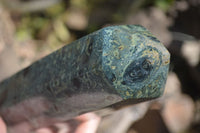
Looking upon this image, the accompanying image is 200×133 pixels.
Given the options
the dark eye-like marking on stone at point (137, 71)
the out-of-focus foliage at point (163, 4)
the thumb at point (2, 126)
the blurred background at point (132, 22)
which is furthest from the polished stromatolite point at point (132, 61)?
the out-of-focus foliage at point (163, 4)

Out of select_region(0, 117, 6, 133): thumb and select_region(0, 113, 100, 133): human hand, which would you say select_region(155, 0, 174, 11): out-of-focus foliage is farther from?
select_region(0, 117, 6, 133): thumb

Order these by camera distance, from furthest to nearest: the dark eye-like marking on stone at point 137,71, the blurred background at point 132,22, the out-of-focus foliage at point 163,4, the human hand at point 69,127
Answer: the out-of-focus foliage at point 163,4 < the blurred background at point 132,22 < the human hand at point 69,127 < the dark eye-like marking on stone at point 137,71

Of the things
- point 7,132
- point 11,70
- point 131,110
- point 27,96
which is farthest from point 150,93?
point 11,70

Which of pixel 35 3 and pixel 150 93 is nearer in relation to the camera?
pixel 150 93

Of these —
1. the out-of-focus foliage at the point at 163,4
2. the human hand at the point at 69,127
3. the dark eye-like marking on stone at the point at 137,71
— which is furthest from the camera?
the out-of-focus foliage at the point at 163,4

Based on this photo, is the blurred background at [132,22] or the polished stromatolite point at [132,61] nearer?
the polished stromatolite point at [132,61]

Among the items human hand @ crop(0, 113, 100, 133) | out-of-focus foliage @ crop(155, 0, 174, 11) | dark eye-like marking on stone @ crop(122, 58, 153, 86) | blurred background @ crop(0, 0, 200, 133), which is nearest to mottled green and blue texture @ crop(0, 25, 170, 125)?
dark eye-like marking on stone @ crop(122, 58, 153, 86)

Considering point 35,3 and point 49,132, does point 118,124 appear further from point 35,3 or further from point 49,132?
point 35,3

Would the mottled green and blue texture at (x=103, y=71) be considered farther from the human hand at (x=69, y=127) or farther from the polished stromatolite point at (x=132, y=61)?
the human hand at (x=69, y=127)
